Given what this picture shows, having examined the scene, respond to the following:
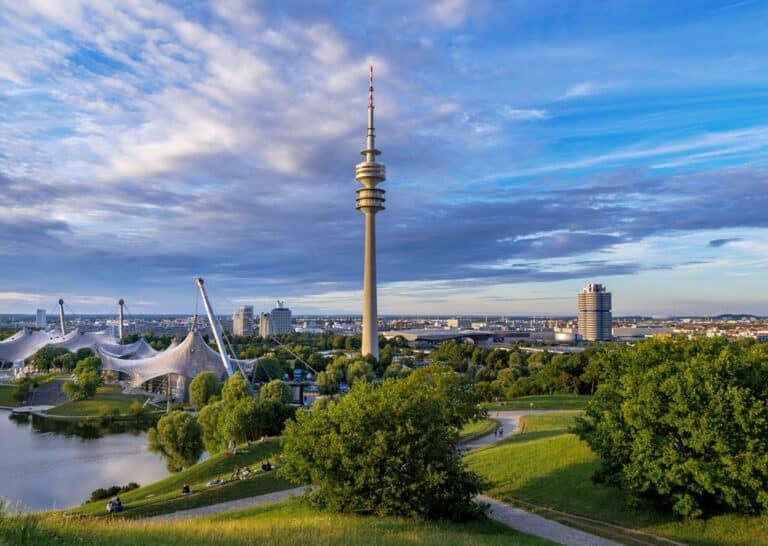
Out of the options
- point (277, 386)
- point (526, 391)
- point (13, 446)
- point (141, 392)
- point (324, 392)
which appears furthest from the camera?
point (141, 392)

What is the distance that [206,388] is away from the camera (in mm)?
56906

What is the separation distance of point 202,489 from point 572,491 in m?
14.1

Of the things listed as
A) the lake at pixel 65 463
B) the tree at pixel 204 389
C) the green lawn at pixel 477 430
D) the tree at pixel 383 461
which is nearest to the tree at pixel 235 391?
the lake at pixel 65 463

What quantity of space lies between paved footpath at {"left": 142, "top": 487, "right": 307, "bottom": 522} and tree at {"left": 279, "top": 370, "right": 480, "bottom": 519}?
3936 millimetres

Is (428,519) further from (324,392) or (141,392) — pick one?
(141,392)

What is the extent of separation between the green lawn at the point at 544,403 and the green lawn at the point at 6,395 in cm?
5035

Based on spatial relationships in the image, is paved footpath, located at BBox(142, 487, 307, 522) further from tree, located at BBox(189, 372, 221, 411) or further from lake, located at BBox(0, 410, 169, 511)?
tree, located at BBox(189, 372, 221, 411)

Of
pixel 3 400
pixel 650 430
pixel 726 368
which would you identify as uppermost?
pixel 726 368

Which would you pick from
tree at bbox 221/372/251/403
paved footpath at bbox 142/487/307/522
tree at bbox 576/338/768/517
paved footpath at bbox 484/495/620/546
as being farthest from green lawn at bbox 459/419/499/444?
tree at bbox 221/372/251/403

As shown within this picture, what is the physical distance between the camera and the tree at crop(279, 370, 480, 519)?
16.9 metres

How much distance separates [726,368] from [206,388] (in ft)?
156

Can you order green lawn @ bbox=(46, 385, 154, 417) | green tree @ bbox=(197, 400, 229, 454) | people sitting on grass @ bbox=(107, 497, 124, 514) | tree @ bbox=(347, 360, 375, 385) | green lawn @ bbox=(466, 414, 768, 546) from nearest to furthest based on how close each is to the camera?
green lawn @ bbox=(466, 414, 768, 546)
people sitting on grass @ bbox=(107, 497, 124, 514)
green tree @ bbox=(197, 400, 229, 454)
green lawn @ bbox=(46, 385, 154, 417)
tree @ bbox=(347, 360, 375, 385)

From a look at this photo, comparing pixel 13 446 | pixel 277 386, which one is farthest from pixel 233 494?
pixel 13 446

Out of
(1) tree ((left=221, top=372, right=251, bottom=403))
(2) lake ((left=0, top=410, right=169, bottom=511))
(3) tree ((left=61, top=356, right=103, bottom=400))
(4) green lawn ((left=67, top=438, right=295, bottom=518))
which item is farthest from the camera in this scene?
(3) tree ((left=61, top=356, right=103, bottom=400))
